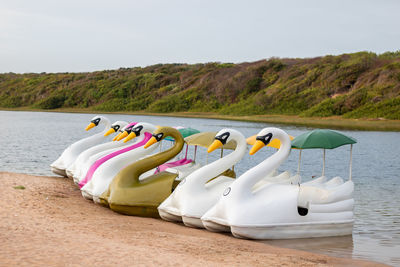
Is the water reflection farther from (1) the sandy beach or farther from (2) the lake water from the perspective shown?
(1) the sandy beach

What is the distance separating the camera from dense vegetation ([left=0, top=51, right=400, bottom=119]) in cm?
4650

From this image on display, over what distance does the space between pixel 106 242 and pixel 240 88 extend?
56.4 metres

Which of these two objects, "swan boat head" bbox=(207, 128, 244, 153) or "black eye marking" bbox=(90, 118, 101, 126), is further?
"black eye marking" bbox=(90, 118, 101, 126)

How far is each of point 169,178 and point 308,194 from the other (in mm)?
2603

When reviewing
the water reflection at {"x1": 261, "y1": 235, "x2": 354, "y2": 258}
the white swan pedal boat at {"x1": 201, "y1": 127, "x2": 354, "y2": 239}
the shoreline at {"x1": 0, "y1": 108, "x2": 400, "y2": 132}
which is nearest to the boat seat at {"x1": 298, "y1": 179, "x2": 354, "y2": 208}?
the white swan pedal boat at {"x1": 201, "y1": 127, "x2": 354, "y2": 239}

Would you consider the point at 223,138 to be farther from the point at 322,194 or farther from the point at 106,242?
the point at 106,242

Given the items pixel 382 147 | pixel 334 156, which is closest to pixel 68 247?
pixel 334 156

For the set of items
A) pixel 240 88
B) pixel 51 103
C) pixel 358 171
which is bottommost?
pixel 358 171

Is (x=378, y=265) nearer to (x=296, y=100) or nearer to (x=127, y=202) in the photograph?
(x=127, y=202)

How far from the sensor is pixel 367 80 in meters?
49.8

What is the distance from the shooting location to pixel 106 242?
6699mm

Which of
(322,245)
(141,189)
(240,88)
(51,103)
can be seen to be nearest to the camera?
(322,245)

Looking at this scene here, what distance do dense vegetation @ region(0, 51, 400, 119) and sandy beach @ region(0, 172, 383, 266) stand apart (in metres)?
34.4

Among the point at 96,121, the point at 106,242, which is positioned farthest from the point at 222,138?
the point at 96,121
